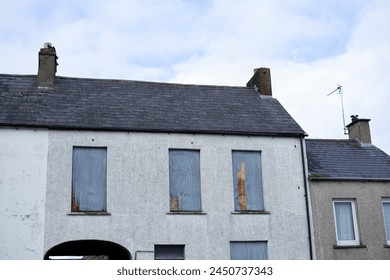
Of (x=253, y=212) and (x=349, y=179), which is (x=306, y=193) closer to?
(x=349, y=179)

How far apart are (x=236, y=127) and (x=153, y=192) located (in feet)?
13.1

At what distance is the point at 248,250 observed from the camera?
1867 cm

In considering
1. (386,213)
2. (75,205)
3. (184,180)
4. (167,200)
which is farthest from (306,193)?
(75,205)

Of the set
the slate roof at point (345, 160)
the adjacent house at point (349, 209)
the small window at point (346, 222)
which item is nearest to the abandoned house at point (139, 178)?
the adjacent house at point (349, 209)

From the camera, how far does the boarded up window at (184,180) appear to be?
18.7 m

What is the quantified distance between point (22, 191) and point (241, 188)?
7446mm

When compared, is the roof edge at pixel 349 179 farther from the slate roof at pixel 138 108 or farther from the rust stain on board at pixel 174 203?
the rust stain on board at pixel 174 203

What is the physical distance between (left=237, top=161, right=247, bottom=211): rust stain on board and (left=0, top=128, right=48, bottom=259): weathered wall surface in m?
6.68

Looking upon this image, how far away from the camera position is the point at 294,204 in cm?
1942

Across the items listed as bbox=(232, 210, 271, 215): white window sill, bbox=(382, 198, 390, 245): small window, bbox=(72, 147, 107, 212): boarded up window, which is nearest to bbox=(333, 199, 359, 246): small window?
bbox=(382, 198, 390, 245): small window

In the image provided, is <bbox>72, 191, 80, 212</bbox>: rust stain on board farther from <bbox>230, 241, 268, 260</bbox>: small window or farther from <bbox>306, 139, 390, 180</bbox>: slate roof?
<bbox>306, 139, 390, 180</bbox>: slate roof
